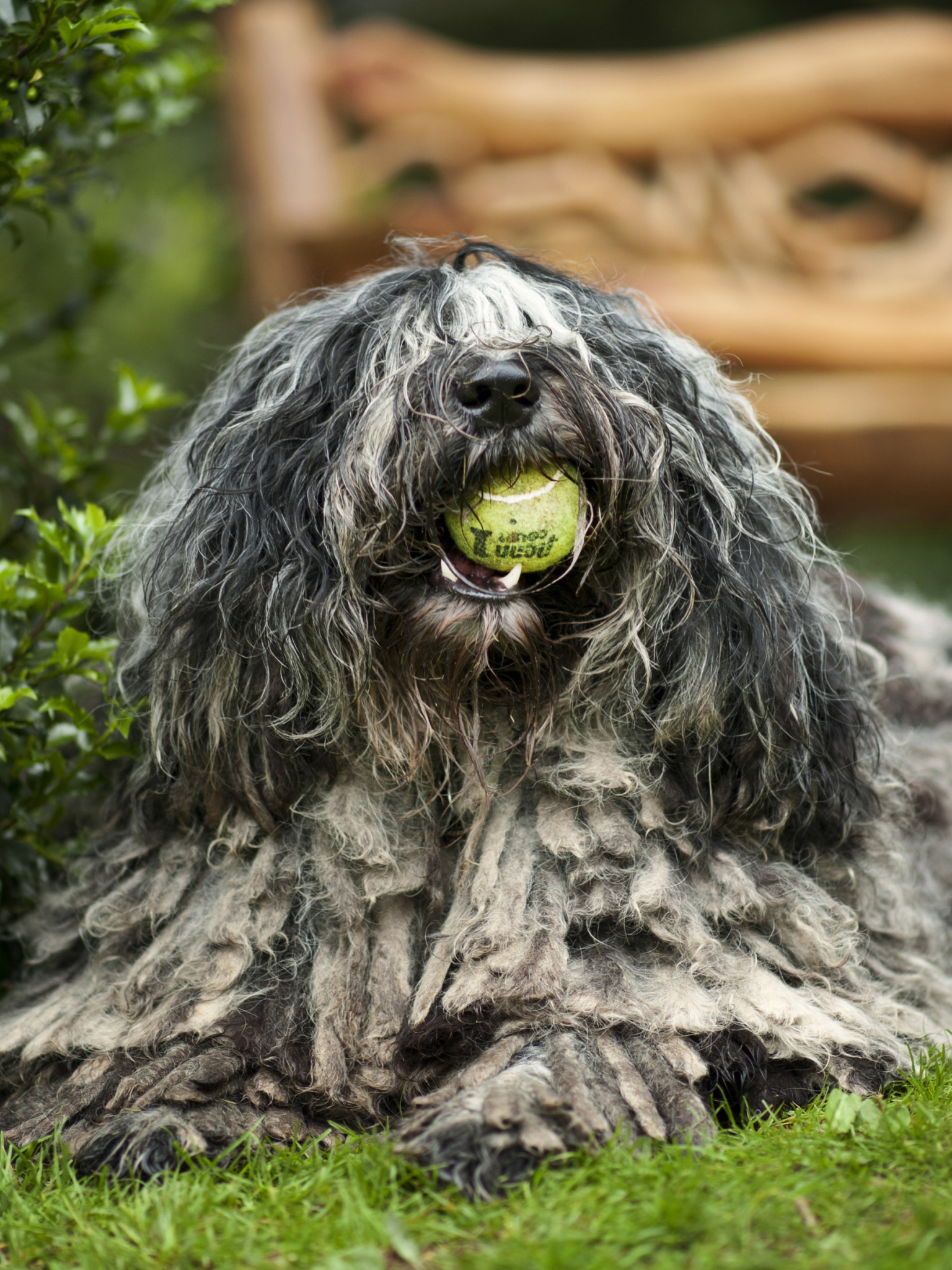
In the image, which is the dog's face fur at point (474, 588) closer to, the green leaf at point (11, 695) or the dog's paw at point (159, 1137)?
the green leaf at point (11, 695)

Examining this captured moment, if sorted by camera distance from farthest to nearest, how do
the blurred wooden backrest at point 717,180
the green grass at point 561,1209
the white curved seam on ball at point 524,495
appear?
the blurred wooden backrest at point 717,180 < the white curved seam on ball at point 524,495 < the green grass at point 561,1209

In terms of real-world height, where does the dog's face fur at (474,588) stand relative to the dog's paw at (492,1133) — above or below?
above

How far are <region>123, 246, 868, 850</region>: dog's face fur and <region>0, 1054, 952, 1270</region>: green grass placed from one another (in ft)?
1.85

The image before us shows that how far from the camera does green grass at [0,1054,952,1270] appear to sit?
165cm

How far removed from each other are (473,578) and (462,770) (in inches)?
13.2

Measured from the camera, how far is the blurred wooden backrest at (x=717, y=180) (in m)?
6.06

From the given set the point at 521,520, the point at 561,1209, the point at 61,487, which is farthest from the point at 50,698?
the point at 561,1209

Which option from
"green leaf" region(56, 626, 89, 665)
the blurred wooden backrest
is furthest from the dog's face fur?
the blurred wooden backrest

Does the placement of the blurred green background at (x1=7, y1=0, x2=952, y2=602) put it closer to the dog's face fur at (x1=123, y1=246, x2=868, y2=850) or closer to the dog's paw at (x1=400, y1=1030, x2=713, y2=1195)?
the dog's face fur at (x1=123, y1=246, x2=868, y2=850)

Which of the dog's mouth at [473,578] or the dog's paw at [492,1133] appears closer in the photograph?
the dog's paw at [492,1133]

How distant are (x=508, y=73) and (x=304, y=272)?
1434 mm

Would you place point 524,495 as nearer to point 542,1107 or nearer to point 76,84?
point 542,1107

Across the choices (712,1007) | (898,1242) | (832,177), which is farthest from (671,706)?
(832,177)

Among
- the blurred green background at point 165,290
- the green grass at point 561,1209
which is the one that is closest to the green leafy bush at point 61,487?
the green grass at point 561,1209
